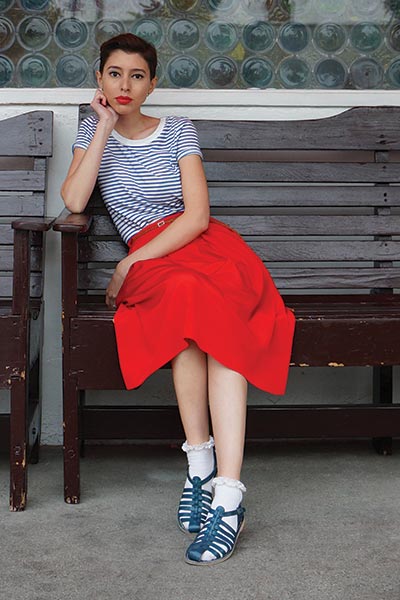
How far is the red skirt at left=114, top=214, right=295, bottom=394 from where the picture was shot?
241cm

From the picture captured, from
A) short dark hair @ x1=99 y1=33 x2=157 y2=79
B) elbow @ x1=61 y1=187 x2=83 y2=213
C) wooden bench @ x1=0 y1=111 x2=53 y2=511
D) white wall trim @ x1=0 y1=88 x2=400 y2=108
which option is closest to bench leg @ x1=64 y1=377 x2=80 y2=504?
wooden bench @ x1=0 y1=111 x2=53 y2=511

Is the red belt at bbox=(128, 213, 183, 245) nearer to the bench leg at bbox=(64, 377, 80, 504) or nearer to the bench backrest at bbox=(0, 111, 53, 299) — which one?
the bench backrest at bbox=(0, 111, 53, 299)

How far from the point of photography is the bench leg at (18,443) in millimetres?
2611

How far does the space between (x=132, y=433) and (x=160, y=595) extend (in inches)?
42.3

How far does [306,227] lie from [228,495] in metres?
1.17

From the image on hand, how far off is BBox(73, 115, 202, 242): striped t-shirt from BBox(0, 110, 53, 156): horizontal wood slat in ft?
0.85

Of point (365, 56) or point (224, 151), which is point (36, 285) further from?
point (365, 56)

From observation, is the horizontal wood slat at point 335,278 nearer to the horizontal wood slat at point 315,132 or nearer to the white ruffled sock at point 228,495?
the horizontal wood slat at point 315,132

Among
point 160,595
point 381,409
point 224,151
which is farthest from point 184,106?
point 160,595

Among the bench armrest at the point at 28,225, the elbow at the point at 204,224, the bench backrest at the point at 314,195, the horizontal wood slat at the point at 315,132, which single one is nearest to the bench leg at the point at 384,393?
the bench backrest at the point at 314,195

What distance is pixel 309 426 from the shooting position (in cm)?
314

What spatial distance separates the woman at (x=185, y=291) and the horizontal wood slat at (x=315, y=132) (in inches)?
11.6

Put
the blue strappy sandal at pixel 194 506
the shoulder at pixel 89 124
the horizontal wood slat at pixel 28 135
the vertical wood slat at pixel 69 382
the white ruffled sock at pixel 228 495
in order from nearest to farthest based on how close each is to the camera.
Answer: the white ruffled sock at pixel 228 495 → the blue strappy sandal at pixel 194 506 → the vertical wood slat at pixel 69 382 → the shoulder at pixel 89 124 → the horizontal wood slat at pixel 28 135

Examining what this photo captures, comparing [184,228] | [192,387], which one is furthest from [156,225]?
[192,387]
